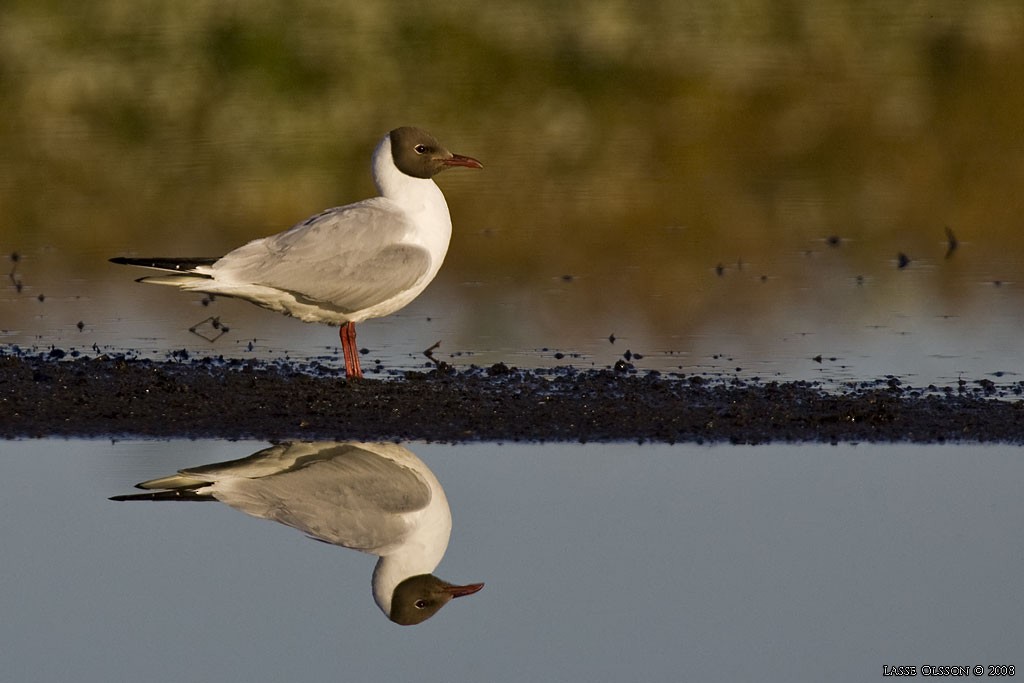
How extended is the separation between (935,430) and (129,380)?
4055mm

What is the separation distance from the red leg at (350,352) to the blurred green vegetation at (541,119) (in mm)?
4015

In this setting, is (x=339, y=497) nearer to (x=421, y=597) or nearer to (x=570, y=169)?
(x=421, y=597)

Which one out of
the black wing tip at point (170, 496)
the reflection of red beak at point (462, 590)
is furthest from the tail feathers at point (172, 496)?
the reflection of red beak at point (462, 590)

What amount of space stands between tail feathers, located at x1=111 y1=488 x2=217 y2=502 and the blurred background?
319 cm

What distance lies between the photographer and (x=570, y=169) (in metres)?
17.1

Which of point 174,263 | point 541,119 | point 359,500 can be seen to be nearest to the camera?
point 359,500

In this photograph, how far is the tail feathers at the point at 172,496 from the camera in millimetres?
6848

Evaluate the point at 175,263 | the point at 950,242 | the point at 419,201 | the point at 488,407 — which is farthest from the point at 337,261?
the point at 950,242

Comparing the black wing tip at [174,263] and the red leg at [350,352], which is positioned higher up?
the black wing tip at [174,263]

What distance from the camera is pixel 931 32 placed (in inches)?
803

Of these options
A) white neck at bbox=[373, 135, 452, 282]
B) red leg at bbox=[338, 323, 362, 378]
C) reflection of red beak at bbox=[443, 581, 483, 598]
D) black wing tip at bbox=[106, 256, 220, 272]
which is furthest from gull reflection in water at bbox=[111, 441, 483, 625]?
white neck at bbox=[373, 135, 452, 282]

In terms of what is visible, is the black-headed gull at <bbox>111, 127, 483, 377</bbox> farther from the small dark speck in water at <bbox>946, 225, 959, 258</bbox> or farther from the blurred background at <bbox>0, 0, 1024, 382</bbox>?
the small dark speck in water at <bbox>946, 225, 959, 258</bbox>

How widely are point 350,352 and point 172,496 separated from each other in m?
2.66

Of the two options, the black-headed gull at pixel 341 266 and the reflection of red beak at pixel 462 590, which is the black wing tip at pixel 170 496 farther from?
the black-headed gull at pixel 341 266
